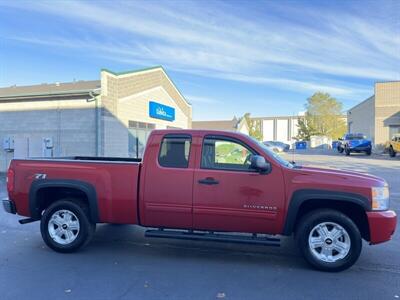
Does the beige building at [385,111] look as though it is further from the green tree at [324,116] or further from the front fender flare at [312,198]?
the front fender flare at [312,198]

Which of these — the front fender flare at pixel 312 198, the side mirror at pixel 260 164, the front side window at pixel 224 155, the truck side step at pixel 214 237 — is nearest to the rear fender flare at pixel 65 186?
the truck side step at pixel 214 237

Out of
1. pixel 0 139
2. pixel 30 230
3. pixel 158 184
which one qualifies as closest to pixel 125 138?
pixel 0 139

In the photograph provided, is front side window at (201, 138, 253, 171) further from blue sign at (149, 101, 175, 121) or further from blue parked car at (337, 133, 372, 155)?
blue parked car at (337, 133, 372, 155)

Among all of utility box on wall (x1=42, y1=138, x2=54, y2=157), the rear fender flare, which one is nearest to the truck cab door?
the rear fender flare

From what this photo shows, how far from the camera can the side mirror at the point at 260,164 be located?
4.86 meters

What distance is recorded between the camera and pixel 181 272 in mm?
4801

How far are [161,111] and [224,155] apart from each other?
17195 millimetres

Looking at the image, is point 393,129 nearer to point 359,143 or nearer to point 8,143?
point 359,143

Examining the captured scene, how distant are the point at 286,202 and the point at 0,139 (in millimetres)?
17298

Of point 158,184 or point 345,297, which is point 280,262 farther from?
point 158,184

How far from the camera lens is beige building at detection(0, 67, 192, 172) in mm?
16172

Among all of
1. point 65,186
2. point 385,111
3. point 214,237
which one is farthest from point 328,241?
point 385,111

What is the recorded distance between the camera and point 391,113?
40062 mm

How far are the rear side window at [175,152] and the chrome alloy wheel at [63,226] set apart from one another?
1740 millimetres
